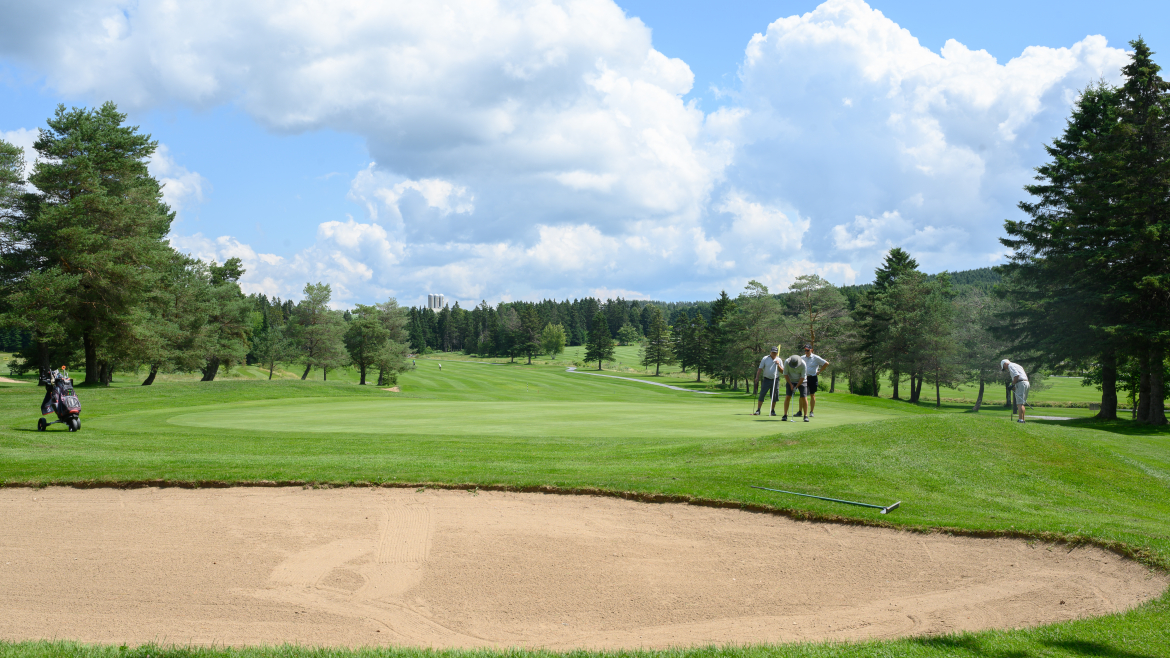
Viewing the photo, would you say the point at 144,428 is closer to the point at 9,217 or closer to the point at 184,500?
the point at 184,500

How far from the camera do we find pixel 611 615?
6098 millimetres

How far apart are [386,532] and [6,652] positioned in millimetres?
3934

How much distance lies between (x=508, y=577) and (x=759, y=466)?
607cm

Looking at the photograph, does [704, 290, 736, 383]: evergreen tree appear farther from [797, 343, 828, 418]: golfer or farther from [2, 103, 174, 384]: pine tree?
[2, 103, 174, 384]: pine tree

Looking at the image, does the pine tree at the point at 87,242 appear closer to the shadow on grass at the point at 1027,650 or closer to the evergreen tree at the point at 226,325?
the evergreen tree at the point at 226,325

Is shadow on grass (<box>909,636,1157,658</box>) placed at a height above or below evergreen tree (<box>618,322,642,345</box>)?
below

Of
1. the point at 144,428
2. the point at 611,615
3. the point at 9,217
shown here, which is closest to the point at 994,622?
the point at 611,615

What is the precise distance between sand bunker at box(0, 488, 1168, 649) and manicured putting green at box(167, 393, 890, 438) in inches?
290

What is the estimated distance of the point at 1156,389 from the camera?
26172 millimetres

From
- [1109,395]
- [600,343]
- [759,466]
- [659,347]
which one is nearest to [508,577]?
[759,466]

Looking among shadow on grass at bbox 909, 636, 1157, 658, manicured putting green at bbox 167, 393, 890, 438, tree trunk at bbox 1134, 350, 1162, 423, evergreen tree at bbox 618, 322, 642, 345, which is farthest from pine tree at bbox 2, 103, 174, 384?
→ evergreen tree at bbox 618, 322, 642, 345

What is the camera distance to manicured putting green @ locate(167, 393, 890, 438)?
17031mm

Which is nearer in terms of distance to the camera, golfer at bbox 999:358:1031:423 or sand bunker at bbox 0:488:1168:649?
sand bunker at bbox 0:488:1168:649

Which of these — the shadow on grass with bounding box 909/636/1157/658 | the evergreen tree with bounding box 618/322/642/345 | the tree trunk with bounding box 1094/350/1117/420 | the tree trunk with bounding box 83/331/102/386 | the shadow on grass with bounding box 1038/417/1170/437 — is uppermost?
the evergreen tree with bounding box 618/322/642/345
